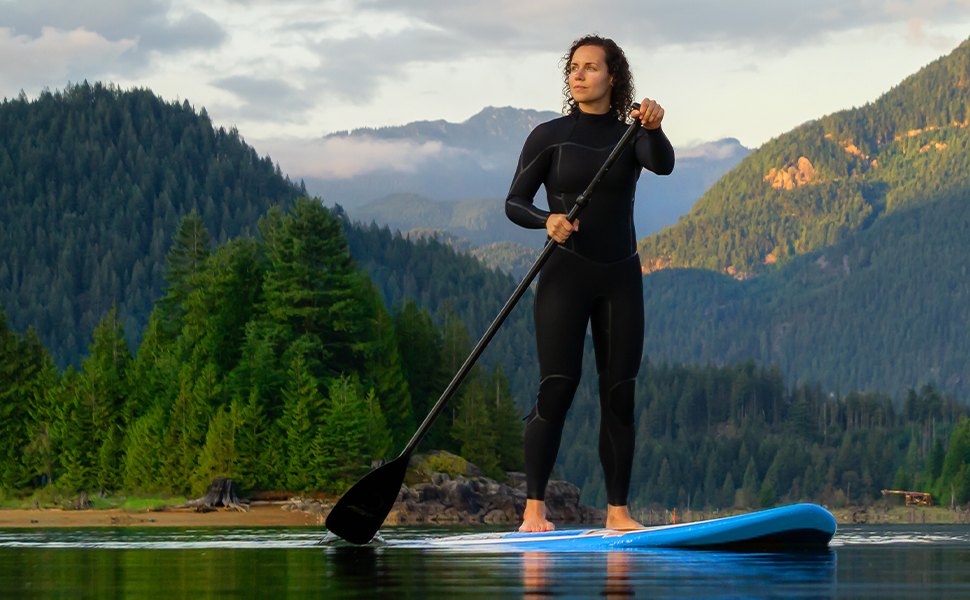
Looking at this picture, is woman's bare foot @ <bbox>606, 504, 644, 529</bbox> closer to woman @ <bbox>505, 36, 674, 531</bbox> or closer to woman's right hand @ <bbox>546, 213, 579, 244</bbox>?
woman @ <bbox>505, 36, 674, 531</bbox>

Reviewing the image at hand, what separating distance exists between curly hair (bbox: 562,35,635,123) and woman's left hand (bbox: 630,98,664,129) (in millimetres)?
977

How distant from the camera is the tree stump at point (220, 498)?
4609 cm

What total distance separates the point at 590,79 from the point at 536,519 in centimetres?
354

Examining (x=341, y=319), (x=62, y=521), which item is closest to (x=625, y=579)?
(x=62, y=521)

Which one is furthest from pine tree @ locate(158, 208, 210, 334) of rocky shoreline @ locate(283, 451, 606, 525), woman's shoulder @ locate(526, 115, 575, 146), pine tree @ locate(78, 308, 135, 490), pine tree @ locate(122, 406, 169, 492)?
woman's shoulder @ locate(526, 115, 575, 146)

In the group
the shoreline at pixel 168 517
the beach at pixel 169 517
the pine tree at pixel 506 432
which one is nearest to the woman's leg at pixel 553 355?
the shoreline at pixel 168 517

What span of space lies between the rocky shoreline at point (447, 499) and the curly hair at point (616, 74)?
39.5 meters

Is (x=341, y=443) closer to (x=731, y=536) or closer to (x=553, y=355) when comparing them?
(x=553, y=355)

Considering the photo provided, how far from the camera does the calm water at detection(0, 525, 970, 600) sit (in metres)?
5.11

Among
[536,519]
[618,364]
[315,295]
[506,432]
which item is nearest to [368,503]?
[536,519]

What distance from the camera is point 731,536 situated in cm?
792

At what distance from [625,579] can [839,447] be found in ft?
576

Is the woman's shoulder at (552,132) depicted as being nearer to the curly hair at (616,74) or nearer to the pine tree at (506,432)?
the curly hair at (616,74)

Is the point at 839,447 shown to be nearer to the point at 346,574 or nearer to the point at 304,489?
the point at 304,489
